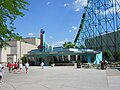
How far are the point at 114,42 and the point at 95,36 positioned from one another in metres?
8.59

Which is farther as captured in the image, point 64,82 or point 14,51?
point 14,51

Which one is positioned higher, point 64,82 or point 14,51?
point 14,51

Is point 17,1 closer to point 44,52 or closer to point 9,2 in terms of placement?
point 9,2

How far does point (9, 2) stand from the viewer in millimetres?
14242

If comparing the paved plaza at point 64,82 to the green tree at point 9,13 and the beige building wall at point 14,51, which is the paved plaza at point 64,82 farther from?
the beige building wall at point 14,51

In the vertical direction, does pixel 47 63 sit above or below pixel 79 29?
below

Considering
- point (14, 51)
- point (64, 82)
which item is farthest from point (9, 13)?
point (14, 51)

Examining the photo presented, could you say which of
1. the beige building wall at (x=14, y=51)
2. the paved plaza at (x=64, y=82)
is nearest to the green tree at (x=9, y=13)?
the paved plaza at (x=64, y=82)

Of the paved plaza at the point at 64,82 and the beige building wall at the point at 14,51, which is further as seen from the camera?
the beige building wall at the point at 14,51

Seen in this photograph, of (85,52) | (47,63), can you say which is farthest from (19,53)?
(85,52)

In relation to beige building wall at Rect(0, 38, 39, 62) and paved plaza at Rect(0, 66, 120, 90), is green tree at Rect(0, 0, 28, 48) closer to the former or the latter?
paved plaza at Rect(0, 66, 120, 90)

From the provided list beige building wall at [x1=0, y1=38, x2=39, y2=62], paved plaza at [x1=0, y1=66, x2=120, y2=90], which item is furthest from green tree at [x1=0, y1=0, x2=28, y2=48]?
beige building wall at [x1=0, y1=38, x2=39, y2=62]

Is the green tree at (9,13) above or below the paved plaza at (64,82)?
above

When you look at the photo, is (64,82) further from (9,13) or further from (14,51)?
(14,51)
